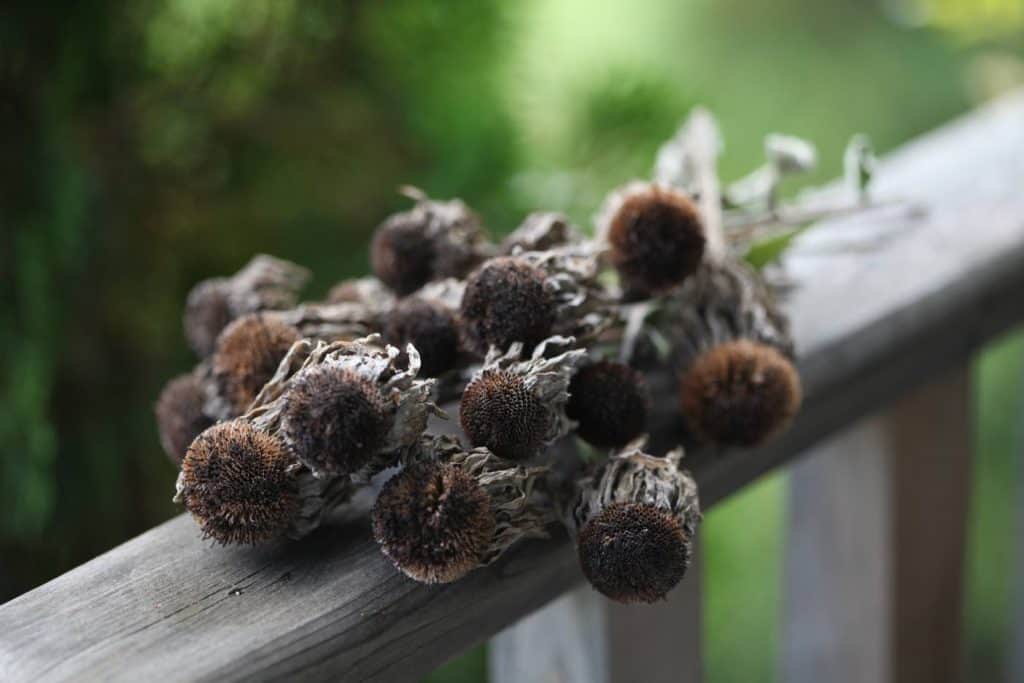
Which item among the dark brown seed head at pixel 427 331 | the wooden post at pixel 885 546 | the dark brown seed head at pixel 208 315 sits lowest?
the wooden post at pixel 885 546

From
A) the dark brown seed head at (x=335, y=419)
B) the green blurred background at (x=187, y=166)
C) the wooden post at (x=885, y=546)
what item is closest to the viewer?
the dark brown seed head at (x=335, y=419)

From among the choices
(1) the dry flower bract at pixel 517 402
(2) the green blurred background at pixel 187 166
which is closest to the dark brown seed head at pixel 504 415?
(1) the dry flower bract at pixel 517 402

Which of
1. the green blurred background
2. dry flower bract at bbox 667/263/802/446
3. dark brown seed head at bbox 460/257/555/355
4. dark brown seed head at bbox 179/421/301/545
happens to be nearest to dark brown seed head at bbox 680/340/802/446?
dry flower bract at bbox 667/263/802/446

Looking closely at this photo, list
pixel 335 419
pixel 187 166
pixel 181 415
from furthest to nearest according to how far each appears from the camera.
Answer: pixel 187 166
pixel 181 415
pixel 335 419

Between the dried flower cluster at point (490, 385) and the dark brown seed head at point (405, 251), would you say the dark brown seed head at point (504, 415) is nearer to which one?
the dried flower cluster at point (490, 385)

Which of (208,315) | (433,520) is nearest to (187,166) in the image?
(208,315)

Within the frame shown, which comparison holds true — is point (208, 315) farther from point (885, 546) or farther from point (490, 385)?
point (885, 546)

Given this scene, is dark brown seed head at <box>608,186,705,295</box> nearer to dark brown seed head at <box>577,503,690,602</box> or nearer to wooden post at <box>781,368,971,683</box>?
dark brown seed head at <box>577,503,690,602</box>

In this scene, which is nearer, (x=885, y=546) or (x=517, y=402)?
(x=517, y=402)

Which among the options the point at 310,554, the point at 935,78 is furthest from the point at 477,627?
the point at 935,78
